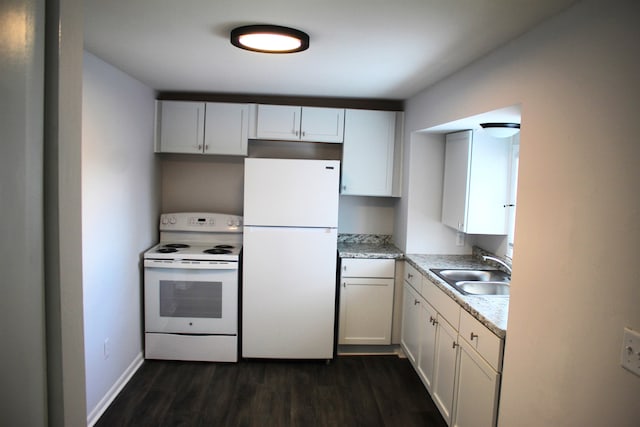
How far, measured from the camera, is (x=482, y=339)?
2.17m

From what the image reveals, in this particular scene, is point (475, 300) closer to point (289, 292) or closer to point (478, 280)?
point (478, 280)

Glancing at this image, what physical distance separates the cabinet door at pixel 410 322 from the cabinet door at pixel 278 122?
167 centimetres

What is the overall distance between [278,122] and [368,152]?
0.85m

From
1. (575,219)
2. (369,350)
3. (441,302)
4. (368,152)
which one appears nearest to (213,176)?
(368,152)

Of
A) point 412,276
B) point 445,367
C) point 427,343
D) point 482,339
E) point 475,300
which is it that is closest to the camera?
point 482,339

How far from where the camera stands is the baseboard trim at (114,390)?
2686mm

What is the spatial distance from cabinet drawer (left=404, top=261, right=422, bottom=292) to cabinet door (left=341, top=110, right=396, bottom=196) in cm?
75

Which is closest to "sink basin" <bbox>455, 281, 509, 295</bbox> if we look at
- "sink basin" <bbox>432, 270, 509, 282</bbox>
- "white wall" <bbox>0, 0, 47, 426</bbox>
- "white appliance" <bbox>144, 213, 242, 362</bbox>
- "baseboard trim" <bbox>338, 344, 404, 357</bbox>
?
"sink basin" <bbox>432, 270, 509, 282</bbox>

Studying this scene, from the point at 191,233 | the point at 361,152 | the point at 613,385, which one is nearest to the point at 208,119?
the point at 191,233

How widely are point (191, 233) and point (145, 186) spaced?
61 centimetres

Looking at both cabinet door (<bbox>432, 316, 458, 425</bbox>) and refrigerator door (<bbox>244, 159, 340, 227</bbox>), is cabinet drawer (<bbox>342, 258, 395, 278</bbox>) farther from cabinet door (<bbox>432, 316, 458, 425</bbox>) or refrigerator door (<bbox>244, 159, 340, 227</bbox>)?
cabinet door (<bbox>432, 316, 458, 425</bbox>)

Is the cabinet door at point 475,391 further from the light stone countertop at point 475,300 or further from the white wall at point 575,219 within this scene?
the light stone countertop at point 475,300

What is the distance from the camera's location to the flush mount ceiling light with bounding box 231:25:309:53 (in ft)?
6.41

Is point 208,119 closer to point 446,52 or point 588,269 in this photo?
point 446,52
